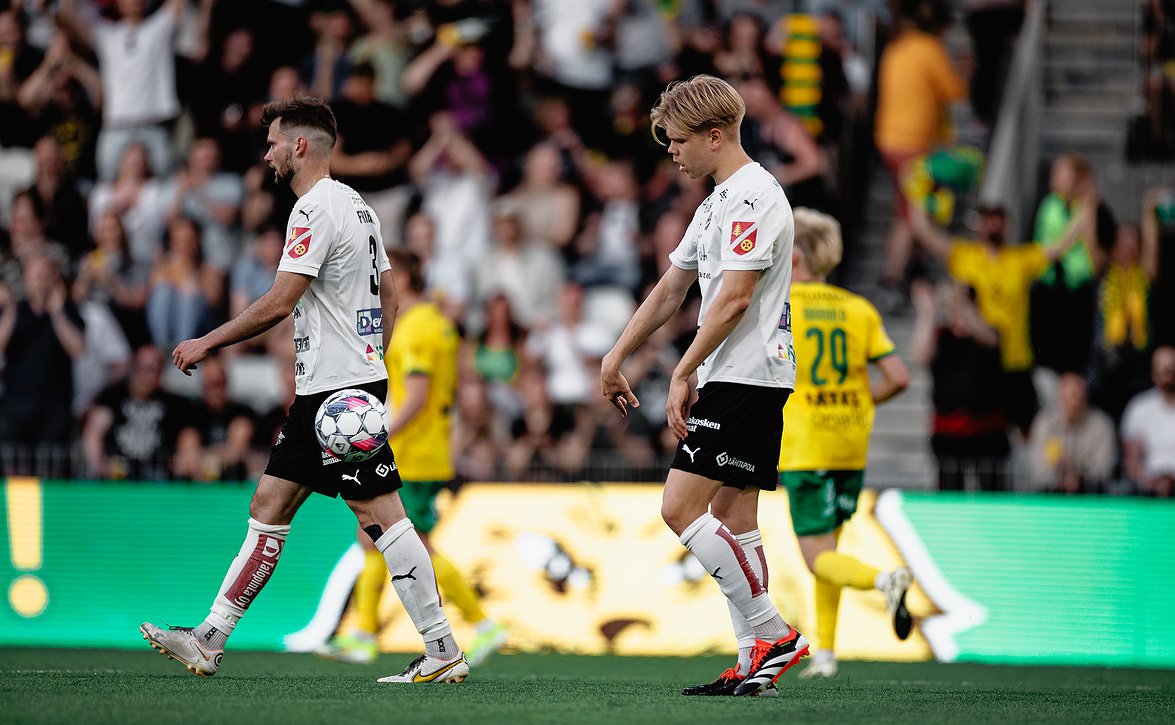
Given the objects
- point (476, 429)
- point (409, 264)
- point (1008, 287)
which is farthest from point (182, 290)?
point (1008, 287)

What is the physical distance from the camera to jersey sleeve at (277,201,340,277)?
6766 mm

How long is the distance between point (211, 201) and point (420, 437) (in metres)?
6.13

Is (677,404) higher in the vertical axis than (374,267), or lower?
lower

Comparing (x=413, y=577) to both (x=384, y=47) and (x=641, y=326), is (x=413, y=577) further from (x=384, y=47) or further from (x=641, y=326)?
(x=384, y=47)

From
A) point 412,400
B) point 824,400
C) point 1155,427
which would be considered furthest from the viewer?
point 1155,427

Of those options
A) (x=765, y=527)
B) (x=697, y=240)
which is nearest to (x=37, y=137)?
(x=765, y=527)

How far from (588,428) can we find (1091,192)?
4.41 m

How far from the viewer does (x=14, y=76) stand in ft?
52.2

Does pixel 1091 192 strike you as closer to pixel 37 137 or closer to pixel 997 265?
pixel 997 265

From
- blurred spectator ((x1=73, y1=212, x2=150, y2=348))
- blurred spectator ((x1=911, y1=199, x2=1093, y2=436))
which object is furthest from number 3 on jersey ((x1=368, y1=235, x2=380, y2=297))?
blurred spectator ((x1=73, y1=212, x2=150, y2=348))

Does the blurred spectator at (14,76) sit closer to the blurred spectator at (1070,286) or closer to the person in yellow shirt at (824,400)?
the blurred spectator at (1070,286)

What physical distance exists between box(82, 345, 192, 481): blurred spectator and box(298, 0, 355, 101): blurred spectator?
3.10 metres

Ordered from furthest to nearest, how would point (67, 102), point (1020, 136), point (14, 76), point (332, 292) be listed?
point (14, 76)
point (67, 102)
point (1020, 136)
point (332, 292)

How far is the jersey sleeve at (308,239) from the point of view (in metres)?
6.77
